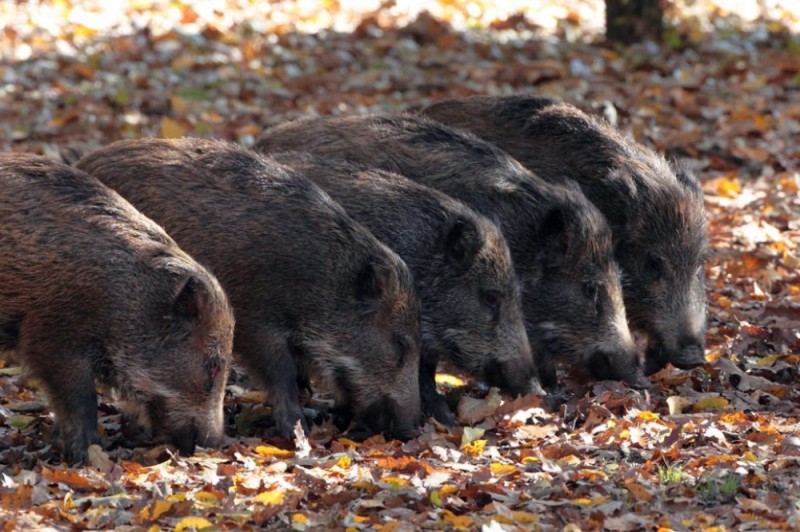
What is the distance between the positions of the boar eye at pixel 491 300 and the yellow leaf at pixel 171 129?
514 cm

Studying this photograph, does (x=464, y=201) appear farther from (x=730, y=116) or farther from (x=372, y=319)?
(x=730, y=116)

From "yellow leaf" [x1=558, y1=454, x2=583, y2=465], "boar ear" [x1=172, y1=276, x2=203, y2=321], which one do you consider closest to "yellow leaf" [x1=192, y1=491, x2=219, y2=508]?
"boar ear" [x1=172, y1=276, x2=203, y2=321]

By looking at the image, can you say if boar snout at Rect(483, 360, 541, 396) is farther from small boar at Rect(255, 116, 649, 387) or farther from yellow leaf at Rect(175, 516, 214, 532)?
yellow leaf at Rect(175, 516, 214, 532)

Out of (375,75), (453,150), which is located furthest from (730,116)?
(453,150)

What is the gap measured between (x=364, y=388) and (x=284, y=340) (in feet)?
1.57

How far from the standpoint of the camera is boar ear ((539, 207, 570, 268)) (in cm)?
758

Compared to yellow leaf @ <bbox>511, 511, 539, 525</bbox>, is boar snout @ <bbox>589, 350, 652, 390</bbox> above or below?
below

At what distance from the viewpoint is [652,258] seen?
8078mm

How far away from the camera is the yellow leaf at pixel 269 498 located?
539cm

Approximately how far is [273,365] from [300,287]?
42cm

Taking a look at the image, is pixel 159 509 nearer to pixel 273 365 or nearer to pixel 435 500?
pixel 435 500

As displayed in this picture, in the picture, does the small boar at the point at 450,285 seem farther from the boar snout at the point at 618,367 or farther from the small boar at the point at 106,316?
the small boar at the point at 106,316

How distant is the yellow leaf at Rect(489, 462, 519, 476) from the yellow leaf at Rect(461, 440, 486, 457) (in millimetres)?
341

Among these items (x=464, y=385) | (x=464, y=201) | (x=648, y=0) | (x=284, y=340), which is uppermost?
(x=648, y=0)
